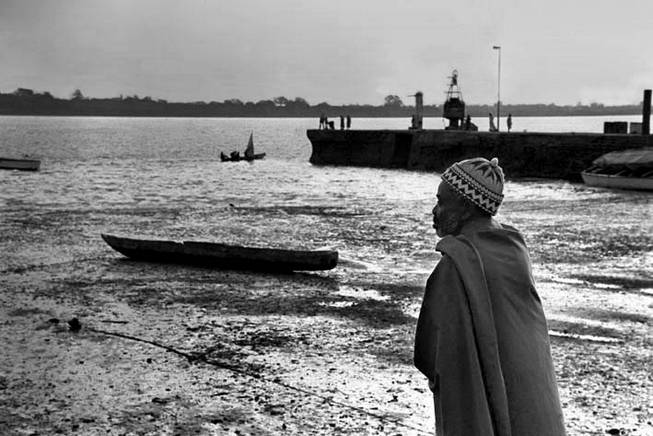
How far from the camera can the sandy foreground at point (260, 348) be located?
27.8ft

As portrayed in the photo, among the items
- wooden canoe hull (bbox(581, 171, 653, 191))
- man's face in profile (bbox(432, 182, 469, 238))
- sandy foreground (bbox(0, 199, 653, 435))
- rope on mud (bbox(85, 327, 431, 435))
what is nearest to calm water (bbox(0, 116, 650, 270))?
wooden canoe hull (bbox(581, 171, 653, 191))

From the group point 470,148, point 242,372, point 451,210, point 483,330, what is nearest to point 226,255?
point 242,372

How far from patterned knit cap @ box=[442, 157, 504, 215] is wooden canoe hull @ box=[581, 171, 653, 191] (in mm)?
35770

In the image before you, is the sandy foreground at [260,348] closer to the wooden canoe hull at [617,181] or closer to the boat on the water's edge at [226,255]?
the boat on the water's edge at [226,255]

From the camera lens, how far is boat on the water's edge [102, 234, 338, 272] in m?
16.6

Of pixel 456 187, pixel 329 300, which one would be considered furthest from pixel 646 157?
pixel 456 187

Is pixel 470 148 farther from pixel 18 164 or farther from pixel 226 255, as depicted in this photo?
pixel 226 255

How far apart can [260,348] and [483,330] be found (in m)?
7.99

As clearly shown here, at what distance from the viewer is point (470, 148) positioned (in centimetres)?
5506

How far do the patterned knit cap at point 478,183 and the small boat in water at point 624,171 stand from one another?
35770 mm

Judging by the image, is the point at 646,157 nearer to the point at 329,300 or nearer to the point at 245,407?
the point at 329,300

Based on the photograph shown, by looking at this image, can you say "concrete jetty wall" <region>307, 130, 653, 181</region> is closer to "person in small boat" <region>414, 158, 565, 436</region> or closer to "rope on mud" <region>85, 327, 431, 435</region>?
"rope on mud" <region>85, 327, 431, 435</region>

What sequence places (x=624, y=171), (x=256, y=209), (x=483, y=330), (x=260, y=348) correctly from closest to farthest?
1. (x=483, y=330)
2. (x=260, y=348)
3. (x=256, y=209)
4. (x=624, y=171)

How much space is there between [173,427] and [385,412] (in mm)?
2101
